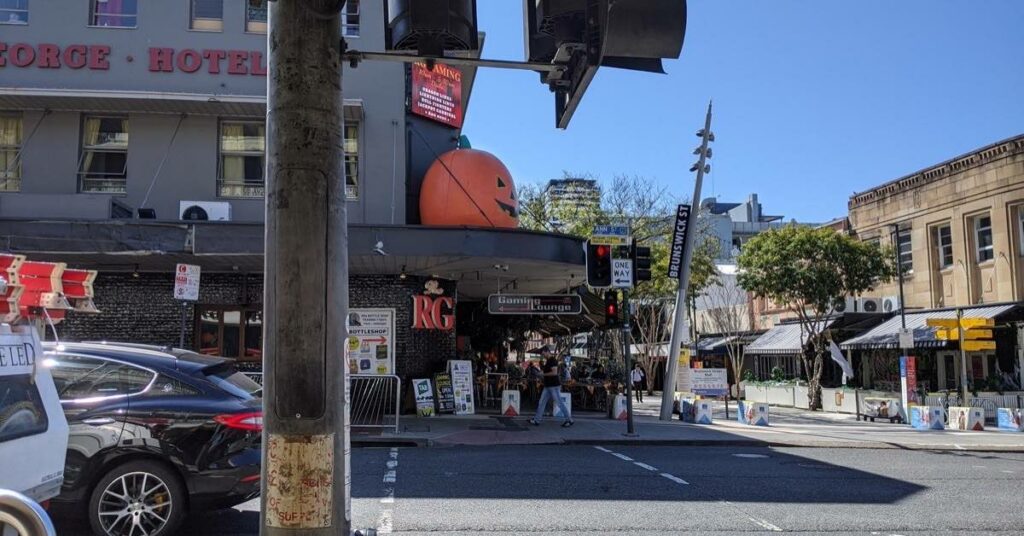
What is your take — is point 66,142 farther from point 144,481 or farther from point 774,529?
point 774,529

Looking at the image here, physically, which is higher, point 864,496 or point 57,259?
point 57,259

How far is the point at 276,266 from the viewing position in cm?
367

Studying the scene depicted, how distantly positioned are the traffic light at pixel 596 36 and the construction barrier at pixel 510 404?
15.2 metres

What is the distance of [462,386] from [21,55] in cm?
1196

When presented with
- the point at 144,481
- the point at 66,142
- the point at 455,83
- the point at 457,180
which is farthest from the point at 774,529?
the point at 66,142

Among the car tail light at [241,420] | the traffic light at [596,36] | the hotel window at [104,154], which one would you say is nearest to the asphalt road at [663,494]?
the car tail light at [241,420]

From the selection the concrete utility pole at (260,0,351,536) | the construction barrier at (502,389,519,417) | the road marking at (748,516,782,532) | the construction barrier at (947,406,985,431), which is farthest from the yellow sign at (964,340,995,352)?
the concrete utility pole at (260,0,351,536)

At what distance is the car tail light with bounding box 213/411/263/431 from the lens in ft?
22.6

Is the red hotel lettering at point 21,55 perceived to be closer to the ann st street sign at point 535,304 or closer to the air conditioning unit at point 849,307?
the ann st street sign at point 535,304

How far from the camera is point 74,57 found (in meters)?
17.9

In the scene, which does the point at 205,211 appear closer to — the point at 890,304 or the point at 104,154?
the point at 104,154

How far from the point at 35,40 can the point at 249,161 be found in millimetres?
5225

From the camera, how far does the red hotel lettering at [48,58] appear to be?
17766mm

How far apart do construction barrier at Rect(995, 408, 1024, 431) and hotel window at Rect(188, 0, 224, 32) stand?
2152cm
